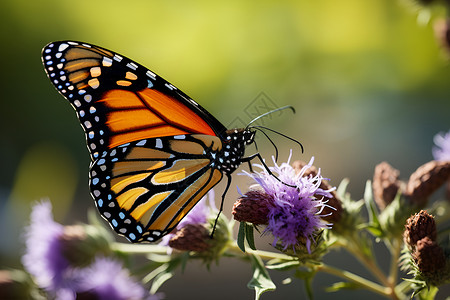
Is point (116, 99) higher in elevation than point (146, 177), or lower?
higher

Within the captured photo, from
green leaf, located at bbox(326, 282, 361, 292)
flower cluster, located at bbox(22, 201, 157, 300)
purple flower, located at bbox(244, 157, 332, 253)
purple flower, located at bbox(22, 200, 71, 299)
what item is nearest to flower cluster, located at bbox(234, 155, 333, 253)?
purple flower, located at bbox(244, 157, 332, 253)

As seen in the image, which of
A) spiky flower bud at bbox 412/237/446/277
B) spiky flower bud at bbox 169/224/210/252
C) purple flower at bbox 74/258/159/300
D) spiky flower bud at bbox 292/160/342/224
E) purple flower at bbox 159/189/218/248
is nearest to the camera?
spiky flower bud at bbox 412/237/446/277

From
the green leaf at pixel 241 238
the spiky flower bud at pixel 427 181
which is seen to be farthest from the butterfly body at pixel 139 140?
the spiky flower bud at pixel 427 181

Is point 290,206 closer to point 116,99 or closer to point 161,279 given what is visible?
point 161,279

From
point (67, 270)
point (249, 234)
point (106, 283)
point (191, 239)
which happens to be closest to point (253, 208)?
point (249, 234)

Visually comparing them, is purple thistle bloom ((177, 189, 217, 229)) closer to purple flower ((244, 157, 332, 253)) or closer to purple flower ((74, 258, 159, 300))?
purple flower ((244, 157, 332, 253))

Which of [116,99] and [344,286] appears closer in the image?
[344,286]
